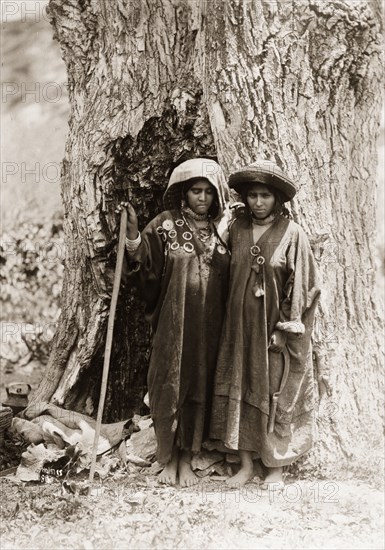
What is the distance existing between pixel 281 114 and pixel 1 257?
5.71m

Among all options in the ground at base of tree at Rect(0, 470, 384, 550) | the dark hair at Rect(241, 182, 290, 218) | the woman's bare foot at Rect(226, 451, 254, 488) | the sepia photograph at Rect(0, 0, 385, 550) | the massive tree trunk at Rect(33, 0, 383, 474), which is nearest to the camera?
the ground at base of tree at Rect(0, 470, 384, 550)

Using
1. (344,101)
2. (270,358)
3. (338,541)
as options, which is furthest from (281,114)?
(338,541)

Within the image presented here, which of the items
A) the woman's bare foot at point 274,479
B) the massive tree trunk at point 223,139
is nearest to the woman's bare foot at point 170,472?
the woman's bare foot at point 274,479

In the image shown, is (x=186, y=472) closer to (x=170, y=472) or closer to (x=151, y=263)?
(x=170, y=472)

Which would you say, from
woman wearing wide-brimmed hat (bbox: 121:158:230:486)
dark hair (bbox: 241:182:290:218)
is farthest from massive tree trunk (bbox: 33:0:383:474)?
woman wearing wide-brimmed hat (bbox: 121:158:230:486)

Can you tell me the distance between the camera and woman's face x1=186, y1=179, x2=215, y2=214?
191 inches

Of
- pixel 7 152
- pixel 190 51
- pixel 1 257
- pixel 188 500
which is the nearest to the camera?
pixel 188 500

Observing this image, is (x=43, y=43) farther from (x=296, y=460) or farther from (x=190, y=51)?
(x=296, y=460)

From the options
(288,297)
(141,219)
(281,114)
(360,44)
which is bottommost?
(288,297)

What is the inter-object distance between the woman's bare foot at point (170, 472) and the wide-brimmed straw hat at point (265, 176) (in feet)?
6.42

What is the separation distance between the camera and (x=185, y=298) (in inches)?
191

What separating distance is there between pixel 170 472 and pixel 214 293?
4.26 feet

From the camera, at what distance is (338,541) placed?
425cm

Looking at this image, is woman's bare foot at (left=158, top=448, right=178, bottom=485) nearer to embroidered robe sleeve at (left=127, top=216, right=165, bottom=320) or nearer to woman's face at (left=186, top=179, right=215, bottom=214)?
embroidered robe sleeve at (left=127, top=216, right=165, bottom=320)
